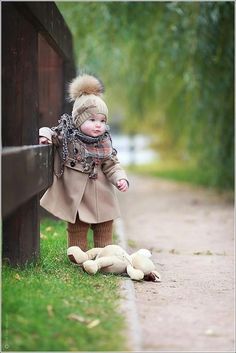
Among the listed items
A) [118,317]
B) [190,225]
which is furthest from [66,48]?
[118,317]

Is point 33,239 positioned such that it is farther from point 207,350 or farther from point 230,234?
point 230,234

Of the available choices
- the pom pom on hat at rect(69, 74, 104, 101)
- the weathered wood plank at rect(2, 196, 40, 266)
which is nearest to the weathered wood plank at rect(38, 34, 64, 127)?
the pom pom on hat at rect(69, 74, 104, 101)

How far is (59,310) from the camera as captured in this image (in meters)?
3.83

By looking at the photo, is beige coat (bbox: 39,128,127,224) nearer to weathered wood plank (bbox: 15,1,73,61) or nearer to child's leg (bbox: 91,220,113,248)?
child's leg (bbox: 91,220,113,248)

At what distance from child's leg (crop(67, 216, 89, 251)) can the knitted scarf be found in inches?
13.8

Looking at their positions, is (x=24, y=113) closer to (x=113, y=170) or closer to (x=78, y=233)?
(x=113, y=170)

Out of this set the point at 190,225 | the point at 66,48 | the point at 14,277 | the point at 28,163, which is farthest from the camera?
the point at 190,225

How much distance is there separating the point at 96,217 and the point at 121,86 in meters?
9.04

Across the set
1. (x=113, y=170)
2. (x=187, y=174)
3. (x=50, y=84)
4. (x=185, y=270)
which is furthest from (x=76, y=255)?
(x=187, y=174)

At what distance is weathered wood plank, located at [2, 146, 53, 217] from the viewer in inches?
142

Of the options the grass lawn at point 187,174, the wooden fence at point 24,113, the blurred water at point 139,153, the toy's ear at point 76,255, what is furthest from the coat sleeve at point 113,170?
the blurred water at point 139,153

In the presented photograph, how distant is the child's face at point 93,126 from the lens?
5.29 meters

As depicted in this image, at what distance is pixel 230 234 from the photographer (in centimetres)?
820

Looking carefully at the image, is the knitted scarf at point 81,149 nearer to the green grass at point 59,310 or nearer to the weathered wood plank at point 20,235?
the weathered wood plank at point 20,235
